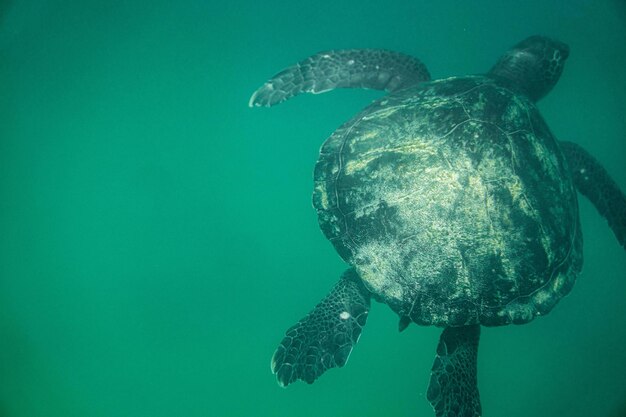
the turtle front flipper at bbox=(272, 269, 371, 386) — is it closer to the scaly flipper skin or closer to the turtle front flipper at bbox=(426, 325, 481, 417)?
the turtle front flipper at bbox=(426, 325, 481, 417)

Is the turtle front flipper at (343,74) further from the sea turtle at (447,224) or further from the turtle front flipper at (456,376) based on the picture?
the turtle front flipper at (456,376)

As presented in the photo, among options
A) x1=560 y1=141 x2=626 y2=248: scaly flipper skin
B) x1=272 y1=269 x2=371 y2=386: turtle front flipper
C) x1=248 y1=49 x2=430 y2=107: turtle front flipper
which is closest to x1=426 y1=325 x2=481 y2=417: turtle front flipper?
x1=272 y1=269 x2=371 y2=386: turtle front flipper

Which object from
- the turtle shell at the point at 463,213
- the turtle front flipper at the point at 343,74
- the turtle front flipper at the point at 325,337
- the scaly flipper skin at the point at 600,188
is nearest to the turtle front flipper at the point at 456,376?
the turtle shell at the point at 463,213

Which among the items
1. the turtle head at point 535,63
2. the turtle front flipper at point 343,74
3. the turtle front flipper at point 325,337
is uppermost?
the turtle front flipper at point 343,74

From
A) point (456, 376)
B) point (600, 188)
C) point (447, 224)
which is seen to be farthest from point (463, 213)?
point (600, 188)

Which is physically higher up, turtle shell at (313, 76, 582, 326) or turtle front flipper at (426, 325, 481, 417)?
turtle shell at (313, 76, 582, 326)

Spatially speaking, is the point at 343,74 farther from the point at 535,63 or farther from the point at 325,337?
the point at 325,337
